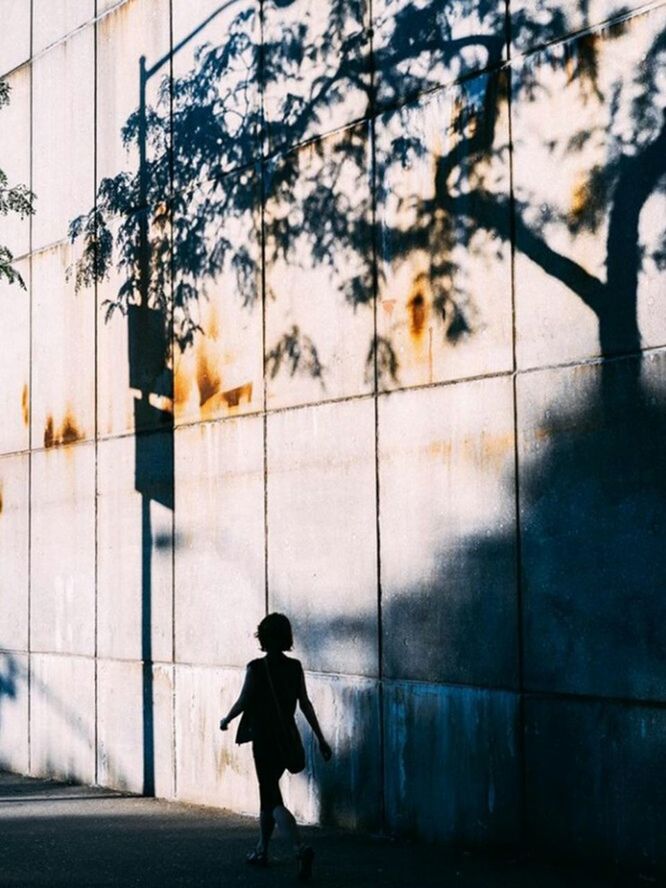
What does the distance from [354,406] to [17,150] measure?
23.6 ft

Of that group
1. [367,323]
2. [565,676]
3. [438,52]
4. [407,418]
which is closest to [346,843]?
[565,676]

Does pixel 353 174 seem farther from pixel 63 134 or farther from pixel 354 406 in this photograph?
pixel 63 134

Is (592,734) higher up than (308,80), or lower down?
lower down

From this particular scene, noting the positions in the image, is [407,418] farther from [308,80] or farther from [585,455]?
[308,80]

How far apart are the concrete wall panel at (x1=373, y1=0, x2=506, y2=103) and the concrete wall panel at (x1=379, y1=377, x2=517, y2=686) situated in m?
2.36

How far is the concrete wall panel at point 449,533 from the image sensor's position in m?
11.2

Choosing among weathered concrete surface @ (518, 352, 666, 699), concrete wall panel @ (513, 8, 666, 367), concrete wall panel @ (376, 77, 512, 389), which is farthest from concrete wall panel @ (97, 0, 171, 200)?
weathered concrete surface @ (518, 352, 666, 699)

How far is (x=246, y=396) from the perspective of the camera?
14.0 metres

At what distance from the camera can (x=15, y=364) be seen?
17703mm

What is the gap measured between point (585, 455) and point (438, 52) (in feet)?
11.3

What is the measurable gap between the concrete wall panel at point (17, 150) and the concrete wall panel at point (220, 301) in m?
3.41

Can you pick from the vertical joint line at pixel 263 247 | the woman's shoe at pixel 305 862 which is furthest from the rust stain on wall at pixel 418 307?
the woman's shoe at pixel 305 862

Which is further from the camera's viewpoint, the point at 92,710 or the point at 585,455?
the point at 92,710

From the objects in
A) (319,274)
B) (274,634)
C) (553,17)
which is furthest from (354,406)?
(553,17)
